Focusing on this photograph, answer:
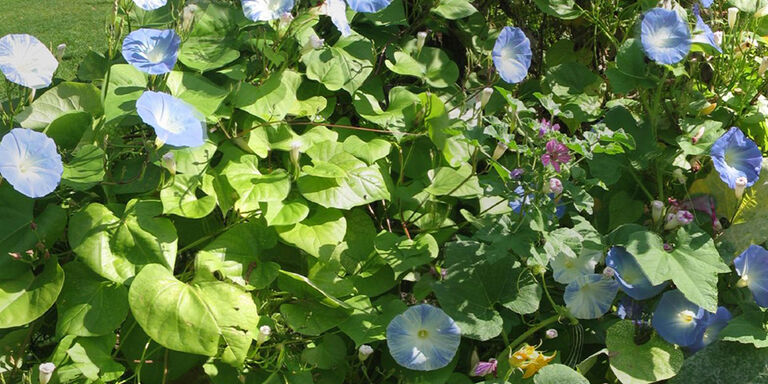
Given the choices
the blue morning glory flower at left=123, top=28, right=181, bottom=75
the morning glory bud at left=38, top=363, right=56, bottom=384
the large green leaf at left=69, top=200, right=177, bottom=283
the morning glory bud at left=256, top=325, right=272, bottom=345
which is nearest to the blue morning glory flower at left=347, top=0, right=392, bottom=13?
the blue morning glory flower at left=123, top=28, right=181, bottom=75

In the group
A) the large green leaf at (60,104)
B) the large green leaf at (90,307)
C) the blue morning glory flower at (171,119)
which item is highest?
the blue morning glory flower at (171,119)

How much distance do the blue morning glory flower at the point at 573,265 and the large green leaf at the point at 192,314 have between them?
24.4 inches

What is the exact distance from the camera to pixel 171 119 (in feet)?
4.52

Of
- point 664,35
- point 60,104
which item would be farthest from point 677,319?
point 60,104

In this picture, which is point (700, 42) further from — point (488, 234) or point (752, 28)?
point (488, 234)

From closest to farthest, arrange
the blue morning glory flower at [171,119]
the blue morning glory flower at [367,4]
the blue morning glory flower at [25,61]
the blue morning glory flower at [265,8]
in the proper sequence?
1. the blue morning glory flower at [171,119]
2. the blue morning glory flower at [25,61]
3. the blue morning glory flower at [265,8]
4. the blue morning glory flower at [367,4]

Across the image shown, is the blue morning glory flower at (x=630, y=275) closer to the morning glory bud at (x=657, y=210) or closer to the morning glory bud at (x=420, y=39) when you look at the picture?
the morning glory bud at (x=657, y=210)

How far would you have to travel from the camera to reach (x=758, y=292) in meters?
1.60

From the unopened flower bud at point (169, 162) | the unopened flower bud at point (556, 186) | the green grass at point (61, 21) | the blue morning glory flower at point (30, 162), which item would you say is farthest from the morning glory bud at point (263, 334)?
the green grass at point (61, 21)

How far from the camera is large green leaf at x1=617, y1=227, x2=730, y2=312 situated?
1.48 metres

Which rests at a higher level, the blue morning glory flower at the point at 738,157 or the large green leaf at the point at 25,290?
the blue morning glory flower at the point at 738,157

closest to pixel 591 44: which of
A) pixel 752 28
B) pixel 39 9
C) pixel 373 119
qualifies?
pixel 752 28

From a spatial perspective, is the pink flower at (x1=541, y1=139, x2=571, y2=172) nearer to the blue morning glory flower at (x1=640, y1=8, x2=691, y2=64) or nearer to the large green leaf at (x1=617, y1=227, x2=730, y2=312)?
the large green leaf at (x1=617, y1=227, x2=730, y2=312)

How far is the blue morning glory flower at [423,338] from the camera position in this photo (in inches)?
58.2
